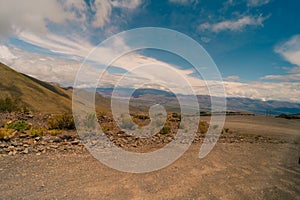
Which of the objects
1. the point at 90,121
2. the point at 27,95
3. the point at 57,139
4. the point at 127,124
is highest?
the point at 27,95

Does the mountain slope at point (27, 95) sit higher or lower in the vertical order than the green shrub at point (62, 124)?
higher

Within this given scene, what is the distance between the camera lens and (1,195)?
5.01 m

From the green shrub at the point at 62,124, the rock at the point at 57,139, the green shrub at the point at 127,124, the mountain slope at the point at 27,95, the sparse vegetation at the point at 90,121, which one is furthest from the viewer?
the mountain slope at the point at 27,95

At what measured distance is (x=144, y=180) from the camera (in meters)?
6.68

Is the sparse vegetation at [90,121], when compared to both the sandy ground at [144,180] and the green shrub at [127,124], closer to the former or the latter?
the green shrub at [127,124]

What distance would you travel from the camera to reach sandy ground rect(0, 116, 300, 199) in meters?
5.59

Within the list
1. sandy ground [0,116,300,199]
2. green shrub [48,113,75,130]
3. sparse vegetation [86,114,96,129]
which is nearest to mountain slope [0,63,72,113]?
green shrub [48,113,75,130]

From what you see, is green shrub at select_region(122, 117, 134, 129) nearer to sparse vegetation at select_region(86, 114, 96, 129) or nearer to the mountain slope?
sparse vegetation at select_region(86, 114, 96, 129)

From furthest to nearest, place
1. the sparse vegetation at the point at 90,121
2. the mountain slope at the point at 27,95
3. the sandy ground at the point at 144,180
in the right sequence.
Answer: the mountain slope at the point at 27,95, the sparse vegetation at the point at 90,121, the sandy ground at the point at 144,180

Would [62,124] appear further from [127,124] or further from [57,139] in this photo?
[127,124]

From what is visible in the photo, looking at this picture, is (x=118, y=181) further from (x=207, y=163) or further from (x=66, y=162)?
(x=207, y=163)

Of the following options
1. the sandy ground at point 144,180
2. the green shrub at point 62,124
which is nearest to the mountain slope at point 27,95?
the green shrub at point 62,124

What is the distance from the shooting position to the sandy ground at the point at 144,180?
5590mm

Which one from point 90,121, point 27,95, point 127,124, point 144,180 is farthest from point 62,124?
point 27,95
